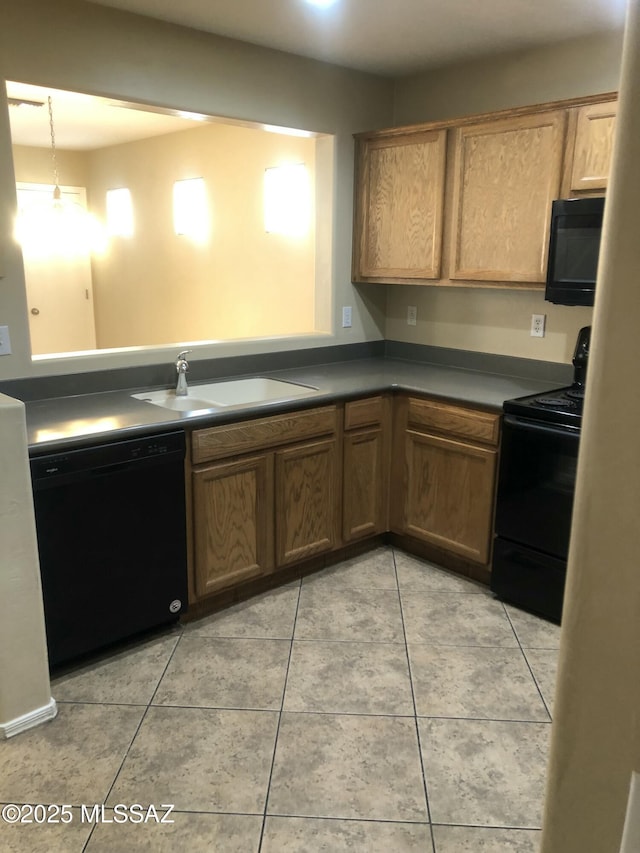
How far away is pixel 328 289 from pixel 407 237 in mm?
531

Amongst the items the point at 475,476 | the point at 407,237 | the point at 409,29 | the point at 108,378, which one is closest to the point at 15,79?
the point at 108,378

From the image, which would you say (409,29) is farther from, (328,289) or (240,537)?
(240,537)

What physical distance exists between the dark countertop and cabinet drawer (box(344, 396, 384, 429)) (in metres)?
0.05

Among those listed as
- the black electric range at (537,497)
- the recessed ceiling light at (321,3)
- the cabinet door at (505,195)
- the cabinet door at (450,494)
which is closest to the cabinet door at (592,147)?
the cabinet door at (505,195)

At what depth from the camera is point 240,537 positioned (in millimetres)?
2889

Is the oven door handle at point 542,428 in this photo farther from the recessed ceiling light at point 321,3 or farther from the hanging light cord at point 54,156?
the hanging light cord at point 54,156

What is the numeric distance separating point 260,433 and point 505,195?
154 centimetres

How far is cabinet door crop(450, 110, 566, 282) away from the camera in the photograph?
2887 mm

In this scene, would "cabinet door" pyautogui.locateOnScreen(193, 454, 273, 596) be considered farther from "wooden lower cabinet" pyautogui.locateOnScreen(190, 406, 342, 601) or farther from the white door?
the white door

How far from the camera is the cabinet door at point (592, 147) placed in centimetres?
267

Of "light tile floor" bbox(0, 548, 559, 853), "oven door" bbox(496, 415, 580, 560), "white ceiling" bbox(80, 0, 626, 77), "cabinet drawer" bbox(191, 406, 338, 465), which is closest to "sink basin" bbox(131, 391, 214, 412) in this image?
"cabinet drawer" bbox(191, 406, 338, 465)

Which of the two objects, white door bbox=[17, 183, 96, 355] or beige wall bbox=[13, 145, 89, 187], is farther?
white door bbox=[17, 183, 96, 355]

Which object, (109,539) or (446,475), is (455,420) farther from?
(109,539)

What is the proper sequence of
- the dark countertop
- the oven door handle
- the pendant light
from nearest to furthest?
the dark countertop
the oven door handle
the pendant light
